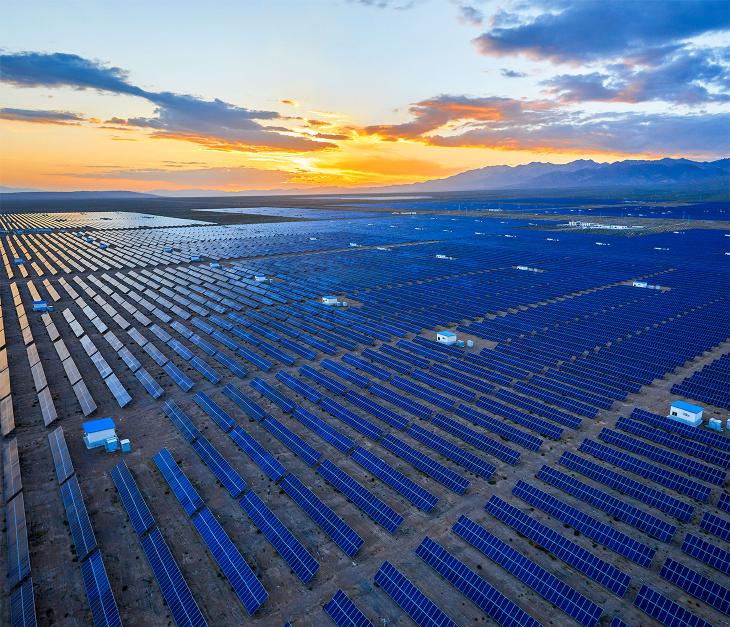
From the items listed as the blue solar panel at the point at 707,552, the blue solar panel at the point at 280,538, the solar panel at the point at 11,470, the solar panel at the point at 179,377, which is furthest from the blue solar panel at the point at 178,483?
the blue solar panel at the point at 707,552

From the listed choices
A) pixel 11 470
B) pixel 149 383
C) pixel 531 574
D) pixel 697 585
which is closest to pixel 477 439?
pixel 531 574

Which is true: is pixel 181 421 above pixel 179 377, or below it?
below

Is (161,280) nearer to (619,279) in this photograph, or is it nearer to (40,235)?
(619,279)

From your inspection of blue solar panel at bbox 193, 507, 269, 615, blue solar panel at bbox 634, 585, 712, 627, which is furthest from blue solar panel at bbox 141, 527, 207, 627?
blue solar panel at bbox 634, 585, 712, 627

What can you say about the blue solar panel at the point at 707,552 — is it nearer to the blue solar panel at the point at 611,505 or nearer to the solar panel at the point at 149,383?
the blue solar panel at the point at 611,505

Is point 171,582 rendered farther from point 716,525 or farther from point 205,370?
point 716,525

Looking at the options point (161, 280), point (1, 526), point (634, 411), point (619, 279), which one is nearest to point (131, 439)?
point (1, 526)
